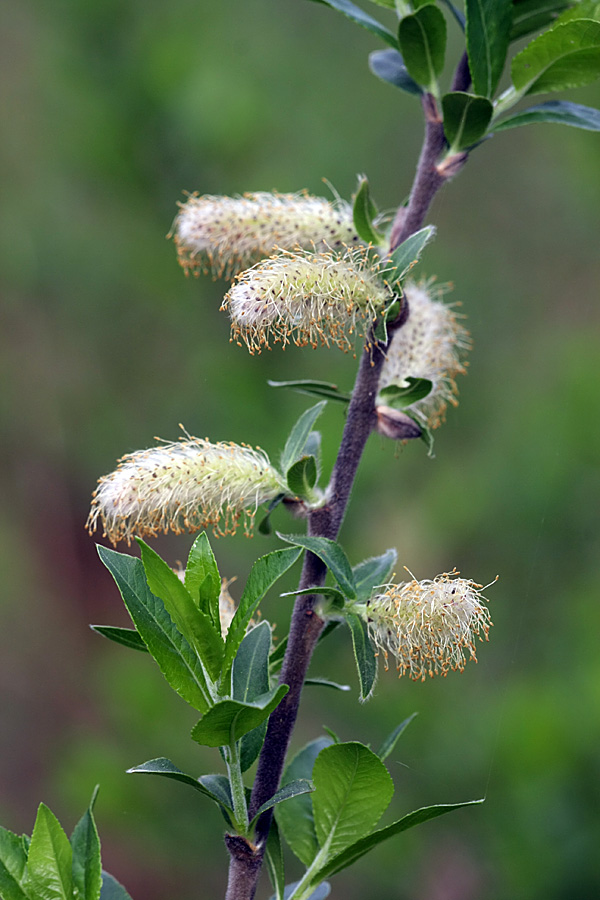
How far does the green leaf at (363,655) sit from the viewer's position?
0.99 meters

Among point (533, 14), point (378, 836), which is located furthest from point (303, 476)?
point (533, 14)

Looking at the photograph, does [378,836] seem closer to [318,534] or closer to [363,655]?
[363,655]

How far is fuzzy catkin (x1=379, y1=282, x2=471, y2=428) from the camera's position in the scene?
129 centimetres

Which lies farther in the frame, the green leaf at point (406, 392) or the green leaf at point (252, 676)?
the green leaf at point (406, 392)

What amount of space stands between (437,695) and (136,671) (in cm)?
134

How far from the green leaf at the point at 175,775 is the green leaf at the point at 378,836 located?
0.41ft

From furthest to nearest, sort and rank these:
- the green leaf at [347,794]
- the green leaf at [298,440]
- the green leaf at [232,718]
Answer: the green leaf at [298,440]
the green leaf at [347,794]
the green leaf at [232,718]

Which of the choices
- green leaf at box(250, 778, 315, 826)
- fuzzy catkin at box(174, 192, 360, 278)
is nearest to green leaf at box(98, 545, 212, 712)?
green leaf at box(250, 778, 315, 826)

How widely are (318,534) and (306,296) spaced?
290 mm

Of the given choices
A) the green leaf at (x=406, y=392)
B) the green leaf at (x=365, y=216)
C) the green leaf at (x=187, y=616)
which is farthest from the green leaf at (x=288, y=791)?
the green leaf at (x=365, y=216)

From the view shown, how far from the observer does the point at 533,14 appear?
126 cm

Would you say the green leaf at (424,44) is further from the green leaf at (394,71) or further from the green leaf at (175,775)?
the green leaf at (175,775)

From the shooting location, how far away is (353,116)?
188 inches

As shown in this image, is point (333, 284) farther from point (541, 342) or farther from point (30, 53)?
point (30, 53)
